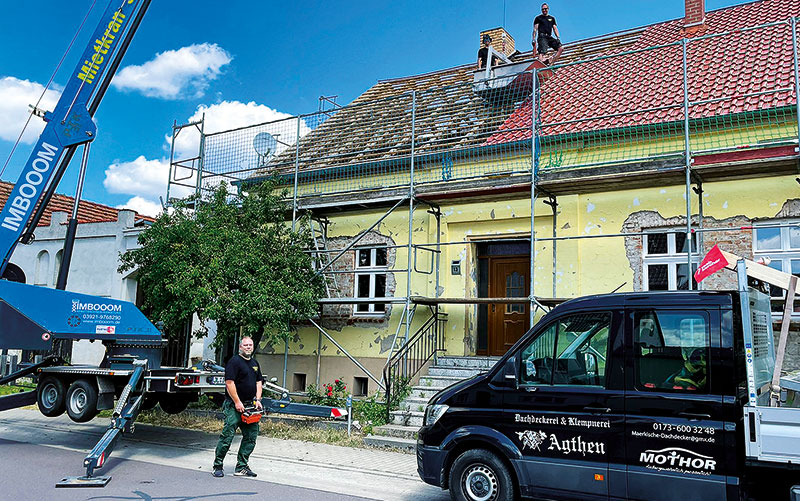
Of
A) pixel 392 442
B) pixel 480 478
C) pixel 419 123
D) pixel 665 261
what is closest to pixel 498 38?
pixel 419 123

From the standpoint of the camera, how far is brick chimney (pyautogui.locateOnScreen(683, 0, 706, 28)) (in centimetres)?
1483

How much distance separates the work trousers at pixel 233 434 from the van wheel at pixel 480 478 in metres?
2.90

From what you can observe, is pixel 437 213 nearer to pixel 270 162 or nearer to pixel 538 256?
pixel 538 256

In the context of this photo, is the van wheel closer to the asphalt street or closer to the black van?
the black van

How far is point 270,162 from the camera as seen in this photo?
16.2m

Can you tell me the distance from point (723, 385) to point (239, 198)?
11.4 meters

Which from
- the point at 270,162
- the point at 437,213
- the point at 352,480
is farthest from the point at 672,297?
the point at 270,162

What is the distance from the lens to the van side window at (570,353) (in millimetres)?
6141

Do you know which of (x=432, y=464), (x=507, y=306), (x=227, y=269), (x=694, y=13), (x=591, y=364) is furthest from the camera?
(x=694, y=13)

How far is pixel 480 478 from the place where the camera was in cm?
641

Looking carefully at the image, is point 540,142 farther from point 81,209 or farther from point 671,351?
point 81,209

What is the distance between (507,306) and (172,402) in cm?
653

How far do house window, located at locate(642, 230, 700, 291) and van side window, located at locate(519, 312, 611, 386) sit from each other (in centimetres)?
575

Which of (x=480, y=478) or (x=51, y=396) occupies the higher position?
(x=51, y=396)
